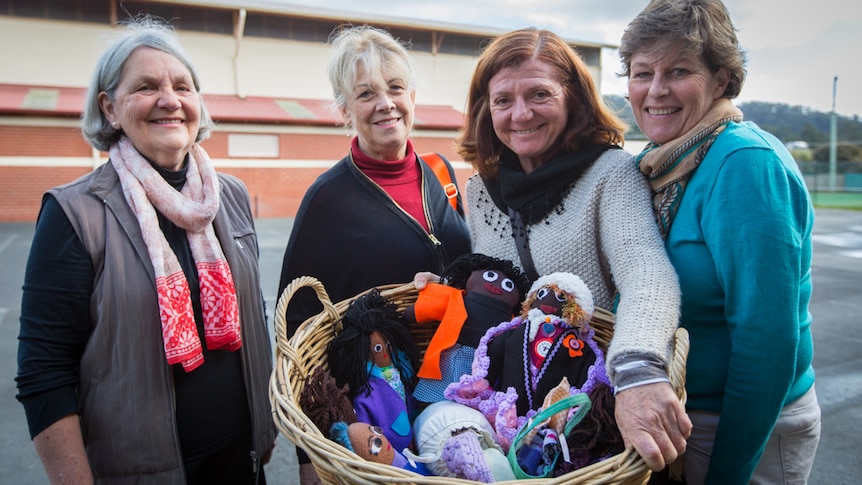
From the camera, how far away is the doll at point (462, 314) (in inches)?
71.8

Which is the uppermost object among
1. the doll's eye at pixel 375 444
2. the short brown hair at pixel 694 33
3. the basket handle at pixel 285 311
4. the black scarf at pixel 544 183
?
the short brown hair at pixel 694 33

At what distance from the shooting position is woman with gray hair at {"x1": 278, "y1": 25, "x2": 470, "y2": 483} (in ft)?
7.39

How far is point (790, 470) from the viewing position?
1.50m

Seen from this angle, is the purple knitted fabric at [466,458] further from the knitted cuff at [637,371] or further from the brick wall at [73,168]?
the brick wall at [73,168]

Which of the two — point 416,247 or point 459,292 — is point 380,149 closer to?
point 416,247

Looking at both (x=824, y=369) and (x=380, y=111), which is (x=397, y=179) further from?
(x=824, y=369)

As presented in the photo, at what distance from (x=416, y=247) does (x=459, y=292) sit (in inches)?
17.3

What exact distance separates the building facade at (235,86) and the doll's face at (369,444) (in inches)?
559

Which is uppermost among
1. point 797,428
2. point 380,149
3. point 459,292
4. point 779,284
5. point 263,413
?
point 380,149

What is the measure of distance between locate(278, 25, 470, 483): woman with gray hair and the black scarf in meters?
0.49

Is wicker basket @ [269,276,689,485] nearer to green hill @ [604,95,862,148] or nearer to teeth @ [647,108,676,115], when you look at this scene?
teeth @ [647,108,676,115]

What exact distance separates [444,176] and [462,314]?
3.35 feet

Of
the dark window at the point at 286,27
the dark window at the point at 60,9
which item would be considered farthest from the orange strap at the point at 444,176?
the dark window at the point at 60,9

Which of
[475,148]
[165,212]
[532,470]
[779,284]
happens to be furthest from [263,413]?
[779,284]
